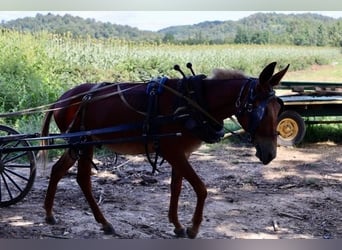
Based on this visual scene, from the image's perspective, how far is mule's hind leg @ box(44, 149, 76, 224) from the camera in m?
3.03

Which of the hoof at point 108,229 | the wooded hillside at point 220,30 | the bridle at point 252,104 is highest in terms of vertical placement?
the wooded hillside at point 220,30

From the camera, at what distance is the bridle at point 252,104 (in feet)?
8.51

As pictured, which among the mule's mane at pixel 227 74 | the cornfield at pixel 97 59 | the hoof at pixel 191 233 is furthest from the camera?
the cornfield at pixel 97 59

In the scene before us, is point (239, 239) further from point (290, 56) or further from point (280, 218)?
point (290, 56)

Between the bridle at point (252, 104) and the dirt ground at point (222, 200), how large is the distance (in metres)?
0.51

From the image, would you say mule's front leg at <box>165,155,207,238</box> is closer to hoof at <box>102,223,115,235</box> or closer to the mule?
the mule

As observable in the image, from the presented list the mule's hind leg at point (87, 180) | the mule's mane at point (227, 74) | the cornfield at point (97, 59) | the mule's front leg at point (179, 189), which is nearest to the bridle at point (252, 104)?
the mule's mane at point (227, 74)

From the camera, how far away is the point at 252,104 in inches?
102

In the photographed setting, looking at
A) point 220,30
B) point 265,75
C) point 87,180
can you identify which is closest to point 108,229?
point 87,180

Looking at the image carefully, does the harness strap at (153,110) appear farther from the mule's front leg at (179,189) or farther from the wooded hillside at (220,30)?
the wooded hillside at (220,30)

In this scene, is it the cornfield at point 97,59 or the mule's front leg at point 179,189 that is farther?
the cornfield at point 97,59

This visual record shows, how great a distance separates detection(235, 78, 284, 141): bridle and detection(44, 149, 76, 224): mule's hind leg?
3.47ft

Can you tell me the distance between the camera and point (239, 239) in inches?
113

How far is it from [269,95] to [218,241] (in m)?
0.87
